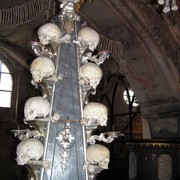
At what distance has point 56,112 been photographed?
151cm

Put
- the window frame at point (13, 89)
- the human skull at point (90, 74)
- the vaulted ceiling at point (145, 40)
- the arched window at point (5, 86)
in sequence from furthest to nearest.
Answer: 1. the arched window at point (5, 86)
2. the window frame at point (13, 89)
3. the vaulted ceiling at point (145, 40)
4. the human skull at point (90, 74)

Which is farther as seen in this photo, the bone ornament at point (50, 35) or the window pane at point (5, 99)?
the window pane at point (5, 99)

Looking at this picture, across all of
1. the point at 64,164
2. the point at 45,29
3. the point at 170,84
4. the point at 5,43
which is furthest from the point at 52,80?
the point at 5,43

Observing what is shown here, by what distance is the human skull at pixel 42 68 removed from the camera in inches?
58.1

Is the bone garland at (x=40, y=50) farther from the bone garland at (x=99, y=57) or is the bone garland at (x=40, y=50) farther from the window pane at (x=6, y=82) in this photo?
the window pane at (x=6, y=82)

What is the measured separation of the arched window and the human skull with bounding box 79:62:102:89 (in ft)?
20.6

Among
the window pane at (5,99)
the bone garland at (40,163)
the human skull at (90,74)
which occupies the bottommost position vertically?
the bone garland at (40,163)

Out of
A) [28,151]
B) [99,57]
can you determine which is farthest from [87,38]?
[28,151]

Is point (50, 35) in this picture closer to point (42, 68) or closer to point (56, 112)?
point (42, 68)

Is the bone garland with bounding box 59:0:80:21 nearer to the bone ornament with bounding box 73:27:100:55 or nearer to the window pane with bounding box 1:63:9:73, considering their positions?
the bone ornament with bounding box 73:27:100:55

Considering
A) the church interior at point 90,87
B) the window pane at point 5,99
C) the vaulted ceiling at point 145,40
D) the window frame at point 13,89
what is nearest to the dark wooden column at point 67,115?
the church interior at point 90,87

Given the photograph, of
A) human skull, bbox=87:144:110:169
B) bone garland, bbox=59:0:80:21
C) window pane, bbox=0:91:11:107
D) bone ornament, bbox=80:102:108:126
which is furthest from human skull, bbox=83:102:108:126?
window pane, bbox=0:91:11:107

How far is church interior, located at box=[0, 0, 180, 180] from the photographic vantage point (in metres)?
1.49

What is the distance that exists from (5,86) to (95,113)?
646cm
